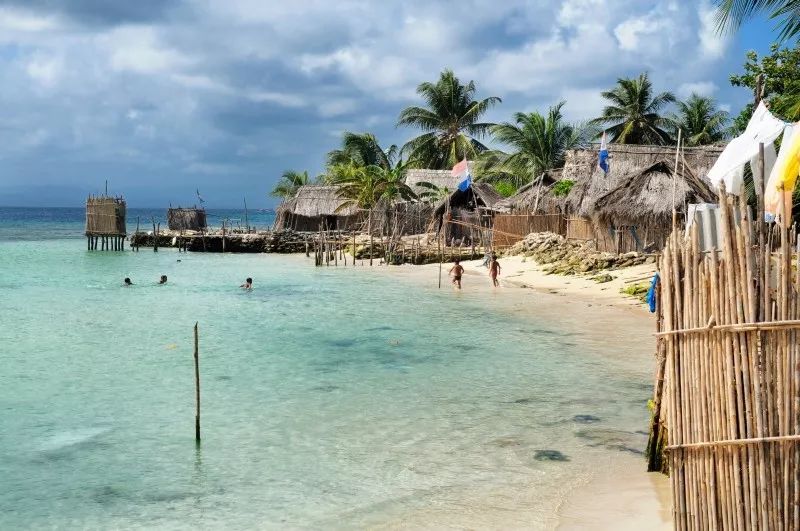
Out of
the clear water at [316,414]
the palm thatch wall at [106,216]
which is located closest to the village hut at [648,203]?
the clear water at [316,414]

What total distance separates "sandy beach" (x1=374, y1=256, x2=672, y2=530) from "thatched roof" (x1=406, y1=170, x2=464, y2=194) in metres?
8.75

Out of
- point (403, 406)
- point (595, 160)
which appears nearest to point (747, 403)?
point (403, 406)

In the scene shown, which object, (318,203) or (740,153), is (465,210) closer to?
(318,203)

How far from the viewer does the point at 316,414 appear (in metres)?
11.1

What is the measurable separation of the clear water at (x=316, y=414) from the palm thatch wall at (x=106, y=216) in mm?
24098

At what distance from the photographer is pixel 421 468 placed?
877cm

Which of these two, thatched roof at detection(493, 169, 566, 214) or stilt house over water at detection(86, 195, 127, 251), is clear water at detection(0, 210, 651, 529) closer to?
thatched roof at detection(493, 169, 566, 214)

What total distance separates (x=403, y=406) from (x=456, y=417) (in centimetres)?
100

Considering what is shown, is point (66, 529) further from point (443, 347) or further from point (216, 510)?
point (443, 347)

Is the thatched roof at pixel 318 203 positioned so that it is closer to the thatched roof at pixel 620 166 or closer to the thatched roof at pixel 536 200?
the thatched roof at pixel 536 200

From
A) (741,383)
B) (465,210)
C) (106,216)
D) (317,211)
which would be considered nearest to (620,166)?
(465,210)

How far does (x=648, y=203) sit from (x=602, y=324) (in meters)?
7.67

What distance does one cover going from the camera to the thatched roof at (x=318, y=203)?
45.1 m

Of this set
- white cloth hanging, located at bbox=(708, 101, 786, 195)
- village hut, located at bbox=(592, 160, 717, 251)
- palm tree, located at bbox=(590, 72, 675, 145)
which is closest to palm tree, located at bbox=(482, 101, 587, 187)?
palm tree, located at bbox=(590, 72, 675, 145)
